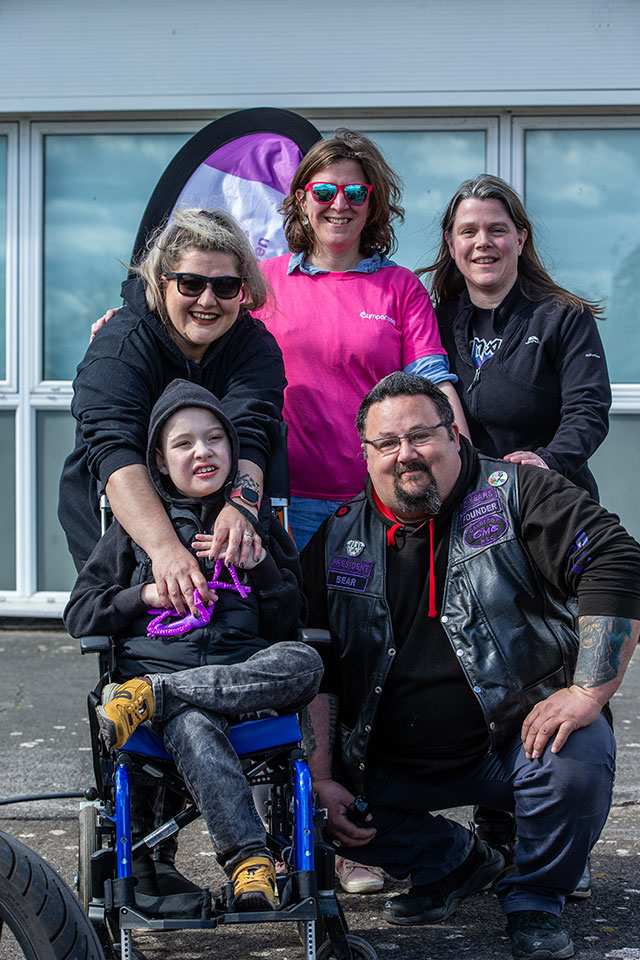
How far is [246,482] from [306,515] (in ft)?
2.51

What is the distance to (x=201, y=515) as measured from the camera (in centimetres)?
304

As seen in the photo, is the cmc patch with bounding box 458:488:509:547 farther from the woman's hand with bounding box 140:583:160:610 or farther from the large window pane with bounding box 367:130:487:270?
the large window pane with bounding box 367:130:487:270

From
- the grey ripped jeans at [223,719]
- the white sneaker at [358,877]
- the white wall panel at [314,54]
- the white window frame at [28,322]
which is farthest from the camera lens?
the white window frame at [28,322]

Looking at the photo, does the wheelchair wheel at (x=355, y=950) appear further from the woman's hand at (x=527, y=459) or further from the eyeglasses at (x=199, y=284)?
the eyeglasses at (x=199, y=284)

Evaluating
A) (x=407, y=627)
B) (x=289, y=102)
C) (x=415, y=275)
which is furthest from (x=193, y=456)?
(x=289, y=102)

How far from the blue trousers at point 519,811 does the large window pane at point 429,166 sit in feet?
14.0

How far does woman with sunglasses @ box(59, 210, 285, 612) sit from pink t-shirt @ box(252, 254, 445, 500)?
0.35 meters

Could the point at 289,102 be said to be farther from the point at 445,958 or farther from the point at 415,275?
the point at 445,958

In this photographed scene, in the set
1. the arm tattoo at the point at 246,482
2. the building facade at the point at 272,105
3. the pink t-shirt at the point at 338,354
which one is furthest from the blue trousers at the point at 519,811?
the building facade at the point at 272,105

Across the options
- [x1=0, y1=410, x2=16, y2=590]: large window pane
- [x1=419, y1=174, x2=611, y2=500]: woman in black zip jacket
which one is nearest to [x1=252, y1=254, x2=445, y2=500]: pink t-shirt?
[x1=419, y1=174, x2=611, y2=500]: woman in black zip jacket

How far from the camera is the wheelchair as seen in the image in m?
2.53

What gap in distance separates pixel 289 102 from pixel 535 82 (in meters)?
1.47

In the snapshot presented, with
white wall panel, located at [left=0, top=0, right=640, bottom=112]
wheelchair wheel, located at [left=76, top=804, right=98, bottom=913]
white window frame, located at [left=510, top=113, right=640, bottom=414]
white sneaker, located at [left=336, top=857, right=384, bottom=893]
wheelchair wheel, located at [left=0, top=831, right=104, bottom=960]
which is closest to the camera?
wheelchair wheel, located at [left=0, top=831, right=104, bottom=960]

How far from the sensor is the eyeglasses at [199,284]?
10.5 feet
